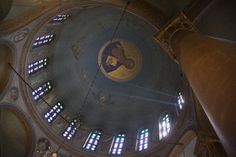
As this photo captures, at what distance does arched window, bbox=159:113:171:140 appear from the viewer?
15.0m

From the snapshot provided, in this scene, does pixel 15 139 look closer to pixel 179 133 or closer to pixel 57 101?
pixel 57 101

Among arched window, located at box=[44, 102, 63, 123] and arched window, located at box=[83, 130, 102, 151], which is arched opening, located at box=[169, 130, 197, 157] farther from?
arched window, located at box=[44, 102, 63, 123]

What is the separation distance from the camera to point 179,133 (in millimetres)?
13094

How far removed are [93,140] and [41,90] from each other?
14.9ft

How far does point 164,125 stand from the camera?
52.1ft

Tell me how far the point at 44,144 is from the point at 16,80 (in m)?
3.78

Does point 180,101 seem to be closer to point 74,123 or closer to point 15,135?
point 74,123

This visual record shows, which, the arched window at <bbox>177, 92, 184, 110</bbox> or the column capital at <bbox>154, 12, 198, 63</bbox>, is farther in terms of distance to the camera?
the arched window at <bbox>177, 92, 184, 110</bbox>

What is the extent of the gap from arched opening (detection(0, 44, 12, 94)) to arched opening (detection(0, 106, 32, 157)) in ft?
5.63

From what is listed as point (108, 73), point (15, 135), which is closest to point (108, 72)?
point (108, 73)

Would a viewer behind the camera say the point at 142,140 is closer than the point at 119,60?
Yes

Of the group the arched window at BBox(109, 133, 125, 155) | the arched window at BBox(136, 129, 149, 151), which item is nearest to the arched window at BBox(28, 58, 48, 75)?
the arched window at BBox(109, 133, 125, 155)

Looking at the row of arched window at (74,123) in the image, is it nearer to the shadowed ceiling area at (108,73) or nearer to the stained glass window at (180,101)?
the stained glass window at (180,101)

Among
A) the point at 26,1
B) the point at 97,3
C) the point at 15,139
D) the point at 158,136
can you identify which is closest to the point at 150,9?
the point at 97,3
